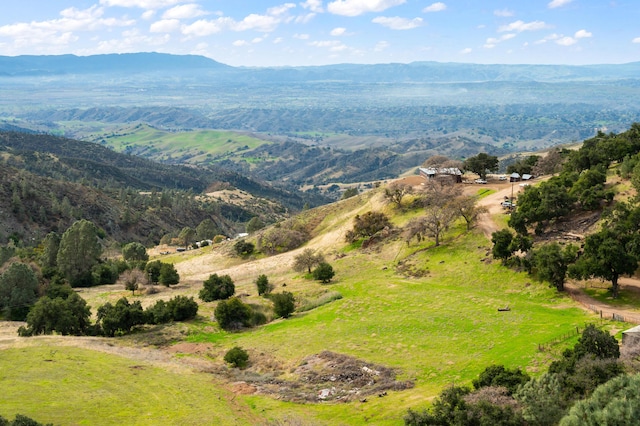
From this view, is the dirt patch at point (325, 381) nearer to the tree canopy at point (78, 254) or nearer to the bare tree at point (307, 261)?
the bare tree at point (307, 261)

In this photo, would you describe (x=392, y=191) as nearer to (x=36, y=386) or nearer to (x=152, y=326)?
(x=152, y=326)

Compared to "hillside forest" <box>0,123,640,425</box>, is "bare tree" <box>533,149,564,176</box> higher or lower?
higher

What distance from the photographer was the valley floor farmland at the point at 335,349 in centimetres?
3462

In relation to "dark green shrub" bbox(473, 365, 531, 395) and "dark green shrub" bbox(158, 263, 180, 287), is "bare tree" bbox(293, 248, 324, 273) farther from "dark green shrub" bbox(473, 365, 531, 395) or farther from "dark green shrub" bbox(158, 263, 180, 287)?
"dark green shrub" bbox(473, 365, 531, 395)

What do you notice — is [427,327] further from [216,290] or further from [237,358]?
[216,290]

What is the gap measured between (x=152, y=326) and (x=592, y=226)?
1969 inches

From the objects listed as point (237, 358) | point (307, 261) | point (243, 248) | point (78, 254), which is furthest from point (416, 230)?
point (78, 254)

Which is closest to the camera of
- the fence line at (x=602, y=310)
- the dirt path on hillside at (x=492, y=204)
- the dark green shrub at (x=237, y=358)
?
the fence line at (x=602, y=310)

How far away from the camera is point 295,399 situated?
36875 mm

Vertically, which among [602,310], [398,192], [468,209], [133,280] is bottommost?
[133,280]

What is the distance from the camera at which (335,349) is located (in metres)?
44.7

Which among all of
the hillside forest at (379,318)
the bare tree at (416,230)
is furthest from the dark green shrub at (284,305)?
the bare tree at (416,230)

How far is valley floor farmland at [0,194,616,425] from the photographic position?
34.6 m

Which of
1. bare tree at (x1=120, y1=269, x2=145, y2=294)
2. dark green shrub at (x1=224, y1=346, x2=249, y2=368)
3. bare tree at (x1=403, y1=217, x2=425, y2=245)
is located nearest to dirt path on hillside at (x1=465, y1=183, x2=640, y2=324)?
bare tree at (x1=403, y1=217, x2=425, y2=245)
